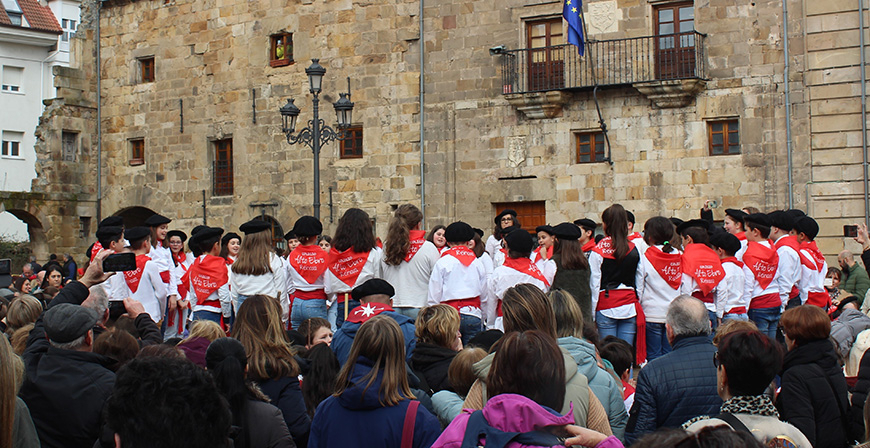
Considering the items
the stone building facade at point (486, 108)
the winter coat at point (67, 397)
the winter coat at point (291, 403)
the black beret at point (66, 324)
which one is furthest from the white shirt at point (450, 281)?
the stone building facade at point (486, 108)

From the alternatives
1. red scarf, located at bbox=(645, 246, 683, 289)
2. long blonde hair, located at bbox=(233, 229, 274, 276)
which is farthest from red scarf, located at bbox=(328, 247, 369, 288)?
red scarf, located at bbox=(645, 246, 683, 289)

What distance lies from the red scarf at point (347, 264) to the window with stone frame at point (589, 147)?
11.3m

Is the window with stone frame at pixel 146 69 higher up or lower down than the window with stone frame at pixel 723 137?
higher up

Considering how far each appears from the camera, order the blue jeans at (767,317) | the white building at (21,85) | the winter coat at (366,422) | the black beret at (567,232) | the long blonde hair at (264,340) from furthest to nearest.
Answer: the white building at (21,85), the blue jeans at (767,317), the black beret at (567,232), the long blonde hair at (264,340), the winter coat at (366,422)

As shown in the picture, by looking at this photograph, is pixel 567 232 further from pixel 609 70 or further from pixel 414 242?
pixel 609 70

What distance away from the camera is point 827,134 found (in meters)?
17.9

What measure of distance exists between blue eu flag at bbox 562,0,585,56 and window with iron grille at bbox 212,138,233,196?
10.5 meters

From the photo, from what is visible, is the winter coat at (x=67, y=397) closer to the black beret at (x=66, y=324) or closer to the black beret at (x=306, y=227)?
the black beret at (x=66, y=324)

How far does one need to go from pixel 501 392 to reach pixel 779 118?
16141 millimetres

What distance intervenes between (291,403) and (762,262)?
22.0 ft

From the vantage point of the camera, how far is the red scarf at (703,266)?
973cm

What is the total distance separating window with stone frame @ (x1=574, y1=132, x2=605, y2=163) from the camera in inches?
795

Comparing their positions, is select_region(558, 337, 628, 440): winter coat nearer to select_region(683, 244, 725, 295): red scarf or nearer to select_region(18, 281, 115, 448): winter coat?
select_region(18, 281, 115, 448): winter coat

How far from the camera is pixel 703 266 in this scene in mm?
9766
